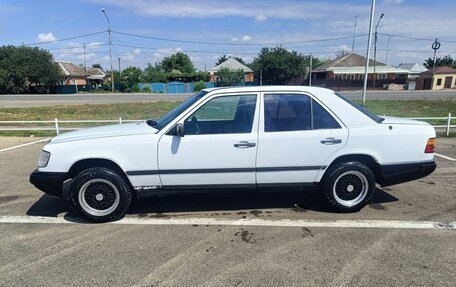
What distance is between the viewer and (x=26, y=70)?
2156 inches

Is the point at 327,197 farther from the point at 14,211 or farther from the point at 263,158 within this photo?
the point at 14,211

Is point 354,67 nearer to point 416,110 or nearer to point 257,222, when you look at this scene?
point 416,110

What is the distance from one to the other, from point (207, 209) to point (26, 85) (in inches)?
2490

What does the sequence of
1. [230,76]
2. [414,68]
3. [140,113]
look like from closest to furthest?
[140,113]
[230,76]
[414,68]

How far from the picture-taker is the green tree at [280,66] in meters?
58.8

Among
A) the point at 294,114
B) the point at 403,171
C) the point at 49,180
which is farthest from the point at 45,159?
the point at 403,171

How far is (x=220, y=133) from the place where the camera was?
4.18 m

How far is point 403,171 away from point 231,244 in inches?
102

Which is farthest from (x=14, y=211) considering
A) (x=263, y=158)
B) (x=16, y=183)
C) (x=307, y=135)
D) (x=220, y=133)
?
(x=307, y=135)

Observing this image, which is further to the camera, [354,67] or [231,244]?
[354,67]

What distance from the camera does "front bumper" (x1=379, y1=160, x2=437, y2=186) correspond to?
4.39 meters

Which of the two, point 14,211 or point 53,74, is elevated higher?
point 53,74

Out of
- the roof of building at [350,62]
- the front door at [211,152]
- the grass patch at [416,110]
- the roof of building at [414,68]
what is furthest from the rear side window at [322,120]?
the roof of building at [414,68]

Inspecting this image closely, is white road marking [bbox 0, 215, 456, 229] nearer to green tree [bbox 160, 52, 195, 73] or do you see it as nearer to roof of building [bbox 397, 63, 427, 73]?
green tree [bbox 160, 52, 195, 73]
